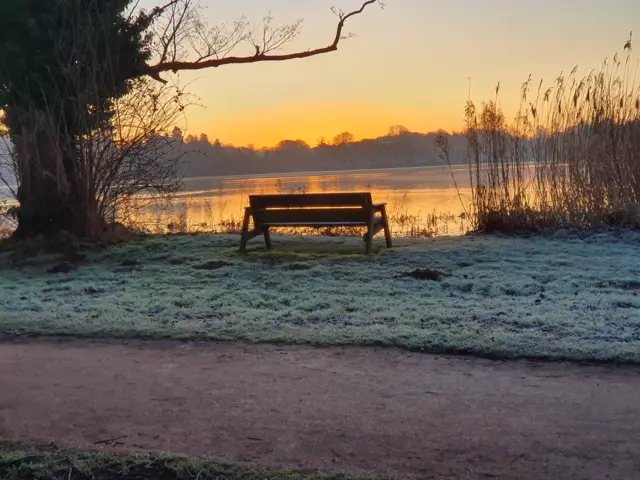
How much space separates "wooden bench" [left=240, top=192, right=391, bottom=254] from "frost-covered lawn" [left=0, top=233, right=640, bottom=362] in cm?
42

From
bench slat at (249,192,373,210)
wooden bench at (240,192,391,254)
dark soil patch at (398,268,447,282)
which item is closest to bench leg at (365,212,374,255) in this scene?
wooden bench at (240,192,391,254)

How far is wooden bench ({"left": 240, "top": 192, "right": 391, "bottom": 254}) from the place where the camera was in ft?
27.6

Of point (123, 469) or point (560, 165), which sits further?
point (560, 165)

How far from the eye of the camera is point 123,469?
2873mm

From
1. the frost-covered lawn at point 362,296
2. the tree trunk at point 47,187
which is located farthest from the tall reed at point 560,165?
the tree trunk at point 47,187

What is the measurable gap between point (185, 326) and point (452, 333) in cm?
212

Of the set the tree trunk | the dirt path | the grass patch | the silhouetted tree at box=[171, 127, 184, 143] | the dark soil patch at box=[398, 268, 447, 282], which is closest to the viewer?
the grass patch

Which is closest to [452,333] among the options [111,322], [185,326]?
[185,326]

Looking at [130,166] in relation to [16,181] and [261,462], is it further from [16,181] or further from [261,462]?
[261,462]

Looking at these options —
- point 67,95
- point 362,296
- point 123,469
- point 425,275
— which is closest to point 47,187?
point 67,95

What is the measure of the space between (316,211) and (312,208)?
0.07 meters

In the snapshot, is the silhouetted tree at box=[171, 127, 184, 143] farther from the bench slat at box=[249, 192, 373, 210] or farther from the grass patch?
the grass patch

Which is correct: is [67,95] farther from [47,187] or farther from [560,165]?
[560,165]

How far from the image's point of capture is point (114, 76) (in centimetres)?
1019
